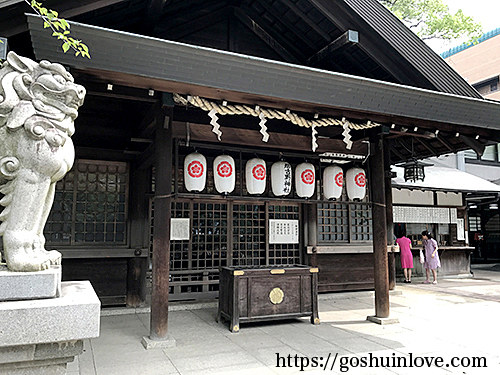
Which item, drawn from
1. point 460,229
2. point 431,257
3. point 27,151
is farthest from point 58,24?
point 460,229

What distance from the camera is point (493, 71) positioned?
68.6 ft

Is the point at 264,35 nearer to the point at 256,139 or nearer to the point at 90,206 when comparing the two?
the point at 256,139

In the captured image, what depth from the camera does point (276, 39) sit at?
7.98 meters

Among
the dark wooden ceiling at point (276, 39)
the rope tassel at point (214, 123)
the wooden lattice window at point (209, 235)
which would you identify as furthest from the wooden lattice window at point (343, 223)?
the rope tassel at point (214, 123)

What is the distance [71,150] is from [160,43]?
209cm

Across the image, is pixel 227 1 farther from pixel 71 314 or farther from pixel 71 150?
pixel 71 314

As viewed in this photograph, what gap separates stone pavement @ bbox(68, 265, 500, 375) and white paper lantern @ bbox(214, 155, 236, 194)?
99.8 inches

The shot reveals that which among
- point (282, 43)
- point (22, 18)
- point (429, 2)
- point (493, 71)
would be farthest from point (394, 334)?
point (493, 71)

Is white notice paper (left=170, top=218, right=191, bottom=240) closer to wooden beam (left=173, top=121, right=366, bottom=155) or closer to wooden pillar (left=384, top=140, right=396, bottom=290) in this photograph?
wooden beam (left=173, top=121, right=366, bottom=155)

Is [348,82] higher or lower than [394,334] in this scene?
higher

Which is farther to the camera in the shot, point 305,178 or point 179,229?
point 179,229

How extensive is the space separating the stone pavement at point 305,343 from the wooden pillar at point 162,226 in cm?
44

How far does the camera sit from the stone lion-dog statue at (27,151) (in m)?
2.44

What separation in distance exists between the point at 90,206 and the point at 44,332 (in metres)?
5.44
